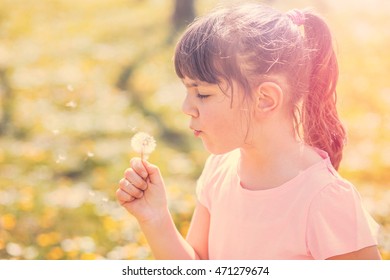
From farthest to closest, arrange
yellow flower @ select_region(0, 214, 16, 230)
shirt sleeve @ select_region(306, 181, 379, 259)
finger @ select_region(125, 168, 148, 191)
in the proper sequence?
yellow flower @ select_region(0, 214, 16, 230)
finger @ select_region(125, 168, 148, 191)
shirt sleeve @ select_region(306, 181, 379, 259)

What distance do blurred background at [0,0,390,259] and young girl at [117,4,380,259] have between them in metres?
0.44

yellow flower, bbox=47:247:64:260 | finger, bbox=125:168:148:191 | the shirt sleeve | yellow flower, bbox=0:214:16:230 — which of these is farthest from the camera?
yellow flower, bbox=0:214:16:230

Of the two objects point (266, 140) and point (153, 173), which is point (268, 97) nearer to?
point (266, 140)

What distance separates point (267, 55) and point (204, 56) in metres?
0.14

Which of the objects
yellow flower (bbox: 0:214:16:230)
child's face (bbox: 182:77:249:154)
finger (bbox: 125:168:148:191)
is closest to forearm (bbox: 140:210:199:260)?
finger (bbox: 125:168:148:191)

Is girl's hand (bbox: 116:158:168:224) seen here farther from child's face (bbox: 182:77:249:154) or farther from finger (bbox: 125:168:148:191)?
child's face (bbox: 182:77:249:154)

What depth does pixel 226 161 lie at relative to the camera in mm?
1765

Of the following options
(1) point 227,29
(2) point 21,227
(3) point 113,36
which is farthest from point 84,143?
(1) point 227,29

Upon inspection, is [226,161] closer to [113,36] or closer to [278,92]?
[278,92]

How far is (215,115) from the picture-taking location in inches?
59.9

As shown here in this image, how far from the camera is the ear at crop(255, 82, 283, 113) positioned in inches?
59.1

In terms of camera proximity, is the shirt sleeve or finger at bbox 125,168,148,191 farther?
finger at bbox 125,168,148,191


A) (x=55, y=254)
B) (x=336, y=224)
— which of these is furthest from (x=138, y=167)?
(x=55, y=254)
